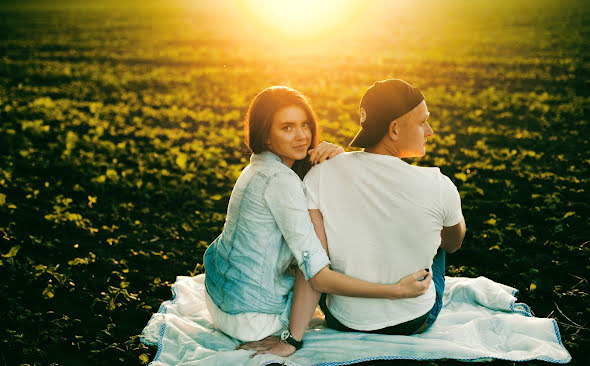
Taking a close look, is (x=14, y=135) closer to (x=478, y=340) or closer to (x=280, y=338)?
(x=280, y=338)

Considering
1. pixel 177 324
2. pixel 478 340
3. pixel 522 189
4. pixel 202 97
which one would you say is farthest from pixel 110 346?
pixel 202 97

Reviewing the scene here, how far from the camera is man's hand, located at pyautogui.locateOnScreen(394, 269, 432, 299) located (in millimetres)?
2705

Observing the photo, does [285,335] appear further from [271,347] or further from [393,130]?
[393,130]

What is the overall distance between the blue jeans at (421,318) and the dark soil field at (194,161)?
85 centimetres

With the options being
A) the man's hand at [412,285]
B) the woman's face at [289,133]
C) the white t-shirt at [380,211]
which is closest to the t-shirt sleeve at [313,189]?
the white t-shirt at [380,211]

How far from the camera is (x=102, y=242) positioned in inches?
184

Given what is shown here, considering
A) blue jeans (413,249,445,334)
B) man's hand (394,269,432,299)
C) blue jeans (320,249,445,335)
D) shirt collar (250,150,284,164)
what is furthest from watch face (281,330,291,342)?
shirt collar (250,150,284,164)

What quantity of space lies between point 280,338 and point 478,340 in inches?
49.4

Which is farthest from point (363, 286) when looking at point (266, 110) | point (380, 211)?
point (266, 110)

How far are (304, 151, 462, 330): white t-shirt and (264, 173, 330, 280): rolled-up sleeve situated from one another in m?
0.13

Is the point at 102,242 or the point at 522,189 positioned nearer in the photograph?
the point at 102,242

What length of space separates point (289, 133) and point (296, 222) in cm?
53

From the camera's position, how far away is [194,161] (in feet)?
22.7

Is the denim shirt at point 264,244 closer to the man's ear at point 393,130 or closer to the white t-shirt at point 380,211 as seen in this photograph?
the white t-shirt at point 380,211
